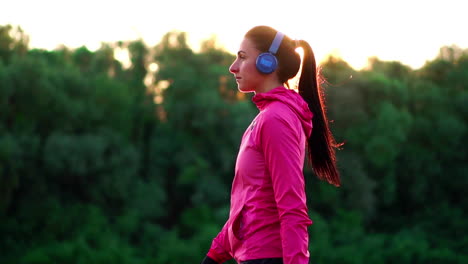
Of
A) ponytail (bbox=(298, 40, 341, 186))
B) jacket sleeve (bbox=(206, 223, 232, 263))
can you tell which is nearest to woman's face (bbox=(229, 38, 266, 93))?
ponytail (bbox=(298, 40, 341, 186))

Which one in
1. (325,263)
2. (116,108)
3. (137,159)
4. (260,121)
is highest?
(260,121)

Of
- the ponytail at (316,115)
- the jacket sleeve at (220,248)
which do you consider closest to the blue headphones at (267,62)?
the ponytail at (316,115)

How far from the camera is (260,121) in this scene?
1.86 m

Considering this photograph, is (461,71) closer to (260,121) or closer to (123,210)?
(123,210)

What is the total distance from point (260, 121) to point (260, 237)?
1.17 ft

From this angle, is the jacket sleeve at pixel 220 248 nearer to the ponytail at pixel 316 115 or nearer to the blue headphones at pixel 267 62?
the ponytail at pixel 316 115

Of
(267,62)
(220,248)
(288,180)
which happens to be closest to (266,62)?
(267,62)

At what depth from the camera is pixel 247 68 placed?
2.04 metres

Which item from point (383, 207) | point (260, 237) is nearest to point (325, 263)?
point (383, 207)

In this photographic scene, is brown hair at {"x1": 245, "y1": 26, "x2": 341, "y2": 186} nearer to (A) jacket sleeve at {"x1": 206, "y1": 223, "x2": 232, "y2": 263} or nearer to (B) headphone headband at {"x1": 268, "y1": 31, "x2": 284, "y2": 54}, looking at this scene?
(B) headphone headband at {"x1": 268, "y1": 31, "x2": 284, "y2": 54}

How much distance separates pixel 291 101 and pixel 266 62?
163mm

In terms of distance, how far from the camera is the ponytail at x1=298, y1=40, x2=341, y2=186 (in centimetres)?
215

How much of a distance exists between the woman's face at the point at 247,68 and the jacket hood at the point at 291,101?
0.08 m

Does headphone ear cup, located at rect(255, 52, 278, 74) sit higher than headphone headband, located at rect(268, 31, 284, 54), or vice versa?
headphone headband, located at rect(268, 31, 284, 54)
